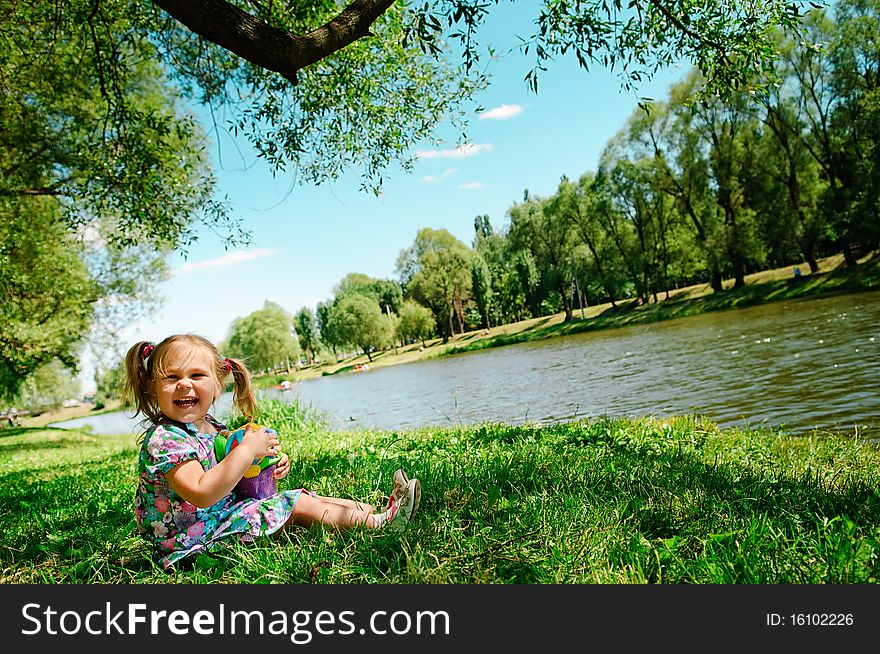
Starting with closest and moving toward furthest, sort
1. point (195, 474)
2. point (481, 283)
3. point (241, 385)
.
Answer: point (195, 474) < point (241, 385) < point (481, 283)

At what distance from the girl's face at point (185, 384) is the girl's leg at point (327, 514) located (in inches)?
29.3

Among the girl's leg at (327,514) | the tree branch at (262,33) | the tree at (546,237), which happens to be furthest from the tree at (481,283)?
the girl's leg at (327,514)

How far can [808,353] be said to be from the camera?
40.4ft

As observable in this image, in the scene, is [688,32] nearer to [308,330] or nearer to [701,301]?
[701,301]

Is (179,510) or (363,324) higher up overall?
(363,324)

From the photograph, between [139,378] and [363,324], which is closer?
[139,378]

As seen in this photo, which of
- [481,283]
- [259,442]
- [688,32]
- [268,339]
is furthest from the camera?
[268,339]

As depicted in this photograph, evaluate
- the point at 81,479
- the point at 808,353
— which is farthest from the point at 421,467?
the point at 808,353

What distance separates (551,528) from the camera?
102 inches

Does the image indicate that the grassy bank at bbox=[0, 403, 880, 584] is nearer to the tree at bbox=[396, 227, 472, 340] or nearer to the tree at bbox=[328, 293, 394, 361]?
the tree at bbox=[396, 227, 472, 340]

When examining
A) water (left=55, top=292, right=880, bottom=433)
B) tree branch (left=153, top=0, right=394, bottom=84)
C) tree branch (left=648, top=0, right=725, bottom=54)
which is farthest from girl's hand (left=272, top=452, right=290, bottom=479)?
water (left=55, top=292, right=880, bottom=433)

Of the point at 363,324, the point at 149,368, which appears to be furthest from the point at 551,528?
the point at 363,324

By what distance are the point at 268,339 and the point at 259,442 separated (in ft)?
224

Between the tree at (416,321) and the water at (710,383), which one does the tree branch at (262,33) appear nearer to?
the water at (710,383)
